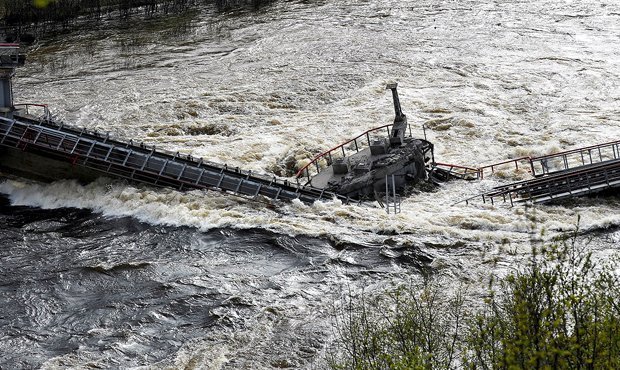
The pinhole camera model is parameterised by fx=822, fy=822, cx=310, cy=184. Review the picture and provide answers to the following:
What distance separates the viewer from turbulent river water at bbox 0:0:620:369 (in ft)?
78.5

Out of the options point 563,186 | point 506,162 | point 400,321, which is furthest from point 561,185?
point 400,321

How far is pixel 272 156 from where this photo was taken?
3881 cm

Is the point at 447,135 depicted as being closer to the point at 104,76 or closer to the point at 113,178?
the point at 113,178

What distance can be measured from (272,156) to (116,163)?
7624 millimetres

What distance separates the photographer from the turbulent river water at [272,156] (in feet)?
78.5

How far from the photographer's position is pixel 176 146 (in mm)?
40188

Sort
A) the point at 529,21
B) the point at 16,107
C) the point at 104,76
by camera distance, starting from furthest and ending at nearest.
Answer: the point at 529,21, the point at 104,76, the point at 16,107

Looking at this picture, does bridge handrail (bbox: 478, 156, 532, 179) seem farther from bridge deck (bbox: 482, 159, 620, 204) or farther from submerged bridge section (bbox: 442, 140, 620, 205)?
bridge deck (bbox: 482, 159, 620, 204)

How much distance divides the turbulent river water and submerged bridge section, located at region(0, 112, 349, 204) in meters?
0.65

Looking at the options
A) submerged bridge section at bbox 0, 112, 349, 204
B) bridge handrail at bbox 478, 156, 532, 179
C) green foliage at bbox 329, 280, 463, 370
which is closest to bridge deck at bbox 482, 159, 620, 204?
bridge handrail at bbox 478, 156, 532, 179

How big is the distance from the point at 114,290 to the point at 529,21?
48.1 m

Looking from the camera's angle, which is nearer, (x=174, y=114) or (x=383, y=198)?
(x=383, y=198)

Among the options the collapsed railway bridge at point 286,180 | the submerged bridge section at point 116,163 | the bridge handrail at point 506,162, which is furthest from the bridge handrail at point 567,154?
the submerged bridge section at point 116,163

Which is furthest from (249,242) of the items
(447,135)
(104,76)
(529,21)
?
(529,21)
